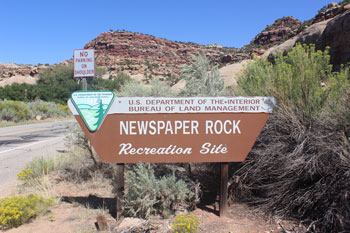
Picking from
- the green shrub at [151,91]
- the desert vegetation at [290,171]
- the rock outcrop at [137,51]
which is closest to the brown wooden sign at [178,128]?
the desert vegetation at [290,171]

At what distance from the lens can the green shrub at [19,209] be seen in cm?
339

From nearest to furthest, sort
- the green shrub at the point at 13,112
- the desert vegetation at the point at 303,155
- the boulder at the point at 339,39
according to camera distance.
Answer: the desert vegetation at the point at 303,155 < the boulder at the point at 339,39 < the green shrub at the point at 13,112

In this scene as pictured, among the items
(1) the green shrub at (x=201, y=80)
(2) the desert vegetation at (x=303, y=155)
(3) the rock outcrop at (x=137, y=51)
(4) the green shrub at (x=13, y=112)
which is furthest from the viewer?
(3) the rock outcrop at (x=137, y=51)

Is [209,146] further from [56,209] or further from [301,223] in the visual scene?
[56,209]

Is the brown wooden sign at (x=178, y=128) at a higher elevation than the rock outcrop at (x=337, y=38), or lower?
lower

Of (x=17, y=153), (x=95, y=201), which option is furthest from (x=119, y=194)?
(x=17, y=153)

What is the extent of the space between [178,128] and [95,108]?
118 cm

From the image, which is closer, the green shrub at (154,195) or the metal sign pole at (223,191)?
the green shrub at (154,195)

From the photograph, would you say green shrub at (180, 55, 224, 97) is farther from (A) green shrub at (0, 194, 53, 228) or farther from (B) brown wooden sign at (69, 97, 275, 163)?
(A) green shrub at (0, 194, 53, 228)

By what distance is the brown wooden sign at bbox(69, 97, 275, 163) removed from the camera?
368cm

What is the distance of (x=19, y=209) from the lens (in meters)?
3.53

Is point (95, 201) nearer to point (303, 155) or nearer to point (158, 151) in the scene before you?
point (158, 151)

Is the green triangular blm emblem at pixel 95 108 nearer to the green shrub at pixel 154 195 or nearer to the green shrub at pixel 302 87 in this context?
the green shrub at pixel 154 195

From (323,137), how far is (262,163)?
864 millimetres
